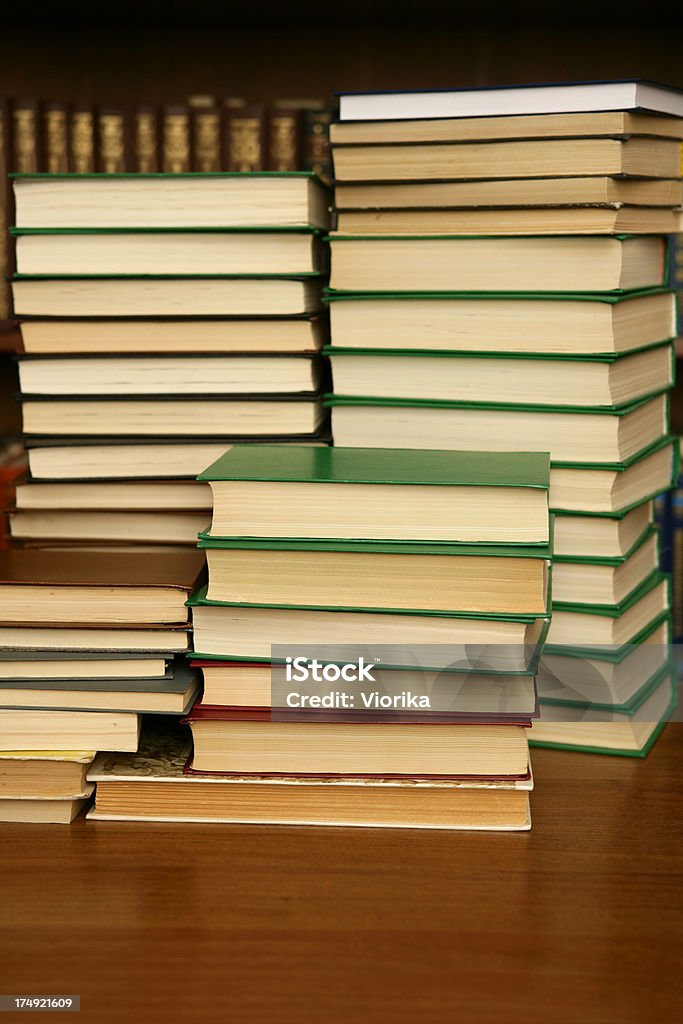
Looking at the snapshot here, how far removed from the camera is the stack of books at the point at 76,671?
87 centimetres

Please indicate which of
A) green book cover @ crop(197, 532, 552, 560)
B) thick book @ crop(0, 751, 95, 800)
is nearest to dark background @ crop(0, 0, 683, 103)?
green book cover @ crop(197, 532, 552, 560)

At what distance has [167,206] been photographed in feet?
3.24

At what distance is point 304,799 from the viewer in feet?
2.88

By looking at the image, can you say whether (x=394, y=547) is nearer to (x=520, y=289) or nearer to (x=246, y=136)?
(x=520, y=289)

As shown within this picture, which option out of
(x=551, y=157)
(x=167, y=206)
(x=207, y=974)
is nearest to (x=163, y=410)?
(x=167, y=206)

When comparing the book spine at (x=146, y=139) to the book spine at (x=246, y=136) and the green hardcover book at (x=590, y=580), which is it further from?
the green hardcover book at (x=590, y=580)

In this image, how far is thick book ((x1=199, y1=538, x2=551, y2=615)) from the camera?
84 cm

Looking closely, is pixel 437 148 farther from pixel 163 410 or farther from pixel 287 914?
pixel 287 914

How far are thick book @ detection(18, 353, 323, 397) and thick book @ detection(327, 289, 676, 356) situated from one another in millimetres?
54

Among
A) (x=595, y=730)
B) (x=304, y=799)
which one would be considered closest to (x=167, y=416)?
(x=304, y=799)

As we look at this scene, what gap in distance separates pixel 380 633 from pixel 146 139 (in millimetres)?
672

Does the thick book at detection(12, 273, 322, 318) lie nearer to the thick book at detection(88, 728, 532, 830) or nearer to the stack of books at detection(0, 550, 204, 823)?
the stack of books at detection(0, 550, 204, 823)

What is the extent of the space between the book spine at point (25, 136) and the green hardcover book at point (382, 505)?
562mm

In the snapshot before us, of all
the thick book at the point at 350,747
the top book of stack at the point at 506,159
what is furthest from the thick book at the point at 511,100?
the thick book at the point at 350,747
